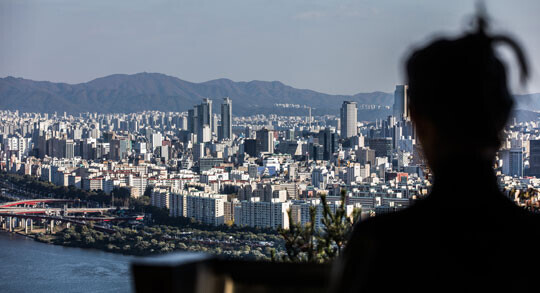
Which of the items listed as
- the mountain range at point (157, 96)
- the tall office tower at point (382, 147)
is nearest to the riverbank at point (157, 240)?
the tall office tower at point (382, 147)

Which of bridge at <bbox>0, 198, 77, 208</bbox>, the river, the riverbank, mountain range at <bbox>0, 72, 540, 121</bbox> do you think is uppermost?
mountain range at <bbox>0, 72, 540, 121</bbox>

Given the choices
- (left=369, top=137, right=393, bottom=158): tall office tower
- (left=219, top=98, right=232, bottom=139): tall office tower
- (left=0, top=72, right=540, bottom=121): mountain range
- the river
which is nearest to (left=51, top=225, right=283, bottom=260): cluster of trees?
the river

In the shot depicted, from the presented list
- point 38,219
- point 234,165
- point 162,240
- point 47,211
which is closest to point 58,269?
point 162,240

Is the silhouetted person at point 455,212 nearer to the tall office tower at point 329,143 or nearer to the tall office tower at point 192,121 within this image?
the tall office tower at point 329,143

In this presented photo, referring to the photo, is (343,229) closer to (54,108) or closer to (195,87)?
(54,108)

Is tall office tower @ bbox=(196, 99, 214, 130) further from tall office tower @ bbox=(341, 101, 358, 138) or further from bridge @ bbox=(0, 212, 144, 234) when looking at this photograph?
bridge @ bbox=(0, 212, 144, 234)

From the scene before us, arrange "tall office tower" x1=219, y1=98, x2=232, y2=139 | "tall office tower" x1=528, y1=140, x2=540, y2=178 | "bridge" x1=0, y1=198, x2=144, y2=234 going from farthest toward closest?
"tall office tower" x1=219, y1=98, x2=232, y2=139 < "tall office tower" x1=528, y1=140, x2=540, y2=178 < "bridge" x1=0, y1=198, x2=144, y2=234

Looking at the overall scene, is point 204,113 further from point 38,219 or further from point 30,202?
point 38,219
